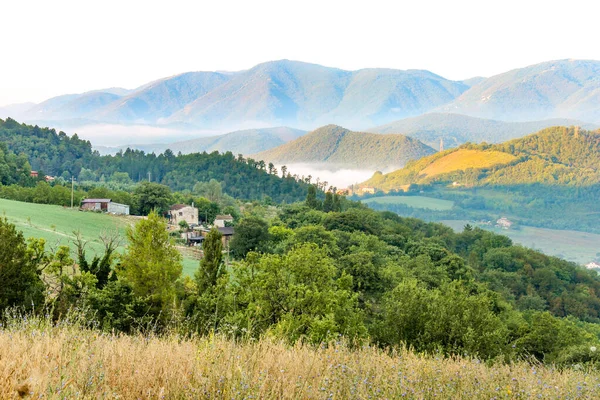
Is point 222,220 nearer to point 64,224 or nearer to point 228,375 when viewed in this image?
point 64,224

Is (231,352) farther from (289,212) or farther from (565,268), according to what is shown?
(565,268)

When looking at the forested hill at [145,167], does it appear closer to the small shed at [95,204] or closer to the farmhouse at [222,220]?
the farmhouse at [222,220]

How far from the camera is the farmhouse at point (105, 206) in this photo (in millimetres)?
71544

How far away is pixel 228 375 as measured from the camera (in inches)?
165

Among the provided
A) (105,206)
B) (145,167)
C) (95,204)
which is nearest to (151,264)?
(105,206)

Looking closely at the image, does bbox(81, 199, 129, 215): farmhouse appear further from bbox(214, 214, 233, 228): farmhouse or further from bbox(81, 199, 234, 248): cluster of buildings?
bbox(214, 214, 233, 228): farmhouse

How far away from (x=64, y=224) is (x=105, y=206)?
23657 millimetres

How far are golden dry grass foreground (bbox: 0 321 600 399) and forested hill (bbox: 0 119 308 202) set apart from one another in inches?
5536

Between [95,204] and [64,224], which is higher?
[95,204]

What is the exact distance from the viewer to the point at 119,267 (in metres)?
24.0

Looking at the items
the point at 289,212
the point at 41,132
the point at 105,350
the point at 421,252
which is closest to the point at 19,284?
the point at 105,350

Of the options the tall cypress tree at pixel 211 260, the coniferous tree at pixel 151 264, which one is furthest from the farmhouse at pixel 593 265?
the coniferous tree at pixel 151 264

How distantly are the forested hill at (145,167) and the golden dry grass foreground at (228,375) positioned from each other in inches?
5536

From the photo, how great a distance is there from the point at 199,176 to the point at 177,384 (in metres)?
159
